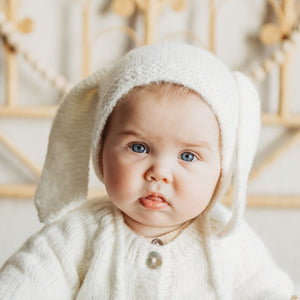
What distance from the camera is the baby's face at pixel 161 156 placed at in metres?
0.78

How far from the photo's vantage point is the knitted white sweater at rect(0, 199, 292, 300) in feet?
2.76

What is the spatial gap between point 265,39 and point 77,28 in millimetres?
605

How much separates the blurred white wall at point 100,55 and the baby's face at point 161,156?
2.68ft

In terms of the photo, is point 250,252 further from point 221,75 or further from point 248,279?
point 221,75

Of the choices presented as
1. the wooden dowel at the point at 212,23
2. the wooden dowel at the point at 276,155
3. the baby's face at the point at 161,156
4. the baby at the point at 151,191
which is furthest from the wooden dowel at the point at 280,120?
the baby's face at the point at 161,156

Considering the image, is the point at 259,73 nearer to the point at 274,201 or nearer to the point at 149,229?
the point at 274,201

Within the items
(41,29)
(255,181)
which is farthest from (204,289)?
(41,29)

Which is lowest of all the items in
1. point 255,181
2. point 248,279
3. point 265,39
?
point 255,181

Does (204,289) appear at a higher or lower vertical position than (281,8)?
lower

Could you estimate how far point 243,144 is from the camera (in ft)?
2.81

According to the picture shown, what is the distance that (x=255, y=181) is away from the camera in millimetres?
1668

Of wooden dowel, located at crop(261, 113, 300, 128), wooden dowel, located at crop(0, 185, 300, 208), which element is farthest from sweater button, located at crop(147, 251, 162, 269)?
wooden dowel, located at crop(261, 113, 300, 128)

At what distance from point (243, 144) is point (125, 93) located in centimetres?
23

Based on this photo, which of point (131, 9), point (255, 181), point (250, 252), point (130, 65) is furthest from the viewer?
point (255, 181)
